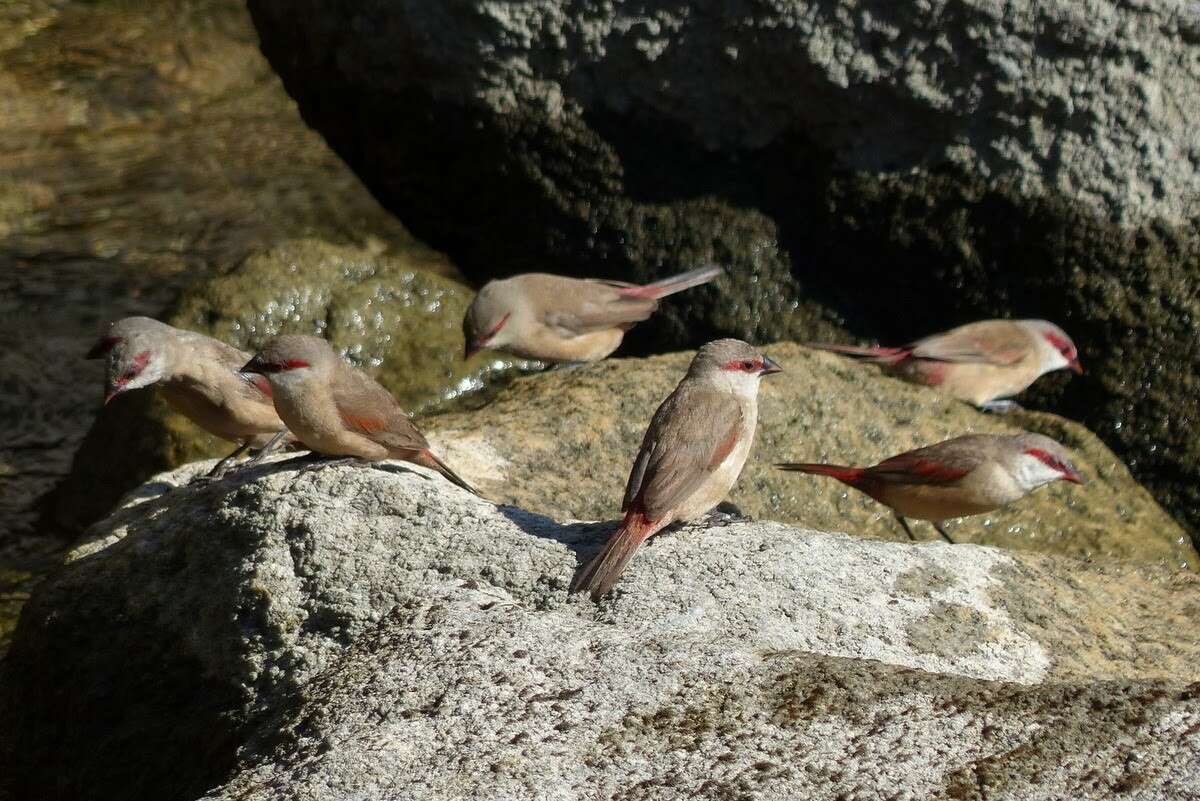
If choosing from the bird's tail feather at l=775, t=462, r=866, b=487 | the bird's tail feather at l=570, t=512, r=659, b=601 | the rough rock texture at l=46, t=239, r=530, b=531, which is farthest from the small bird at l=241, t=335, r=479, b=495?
the rough rock texture at l=46, t=239, r=530, b=531

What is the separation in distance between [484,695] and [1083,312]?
215 inches

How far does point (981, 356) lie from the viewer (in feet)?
25.9

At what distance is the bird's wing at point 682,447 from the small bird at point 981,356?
256cm

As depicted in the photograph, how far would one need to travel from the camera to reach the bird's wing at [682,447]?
475 centimetres

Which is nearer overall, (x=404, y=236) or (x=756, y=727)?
(x=756, y=727)

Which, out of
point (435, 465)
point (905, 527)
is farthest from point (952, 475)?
point (435, 465)

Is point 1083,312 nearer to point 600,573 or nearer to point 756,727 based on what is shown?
point 600,573

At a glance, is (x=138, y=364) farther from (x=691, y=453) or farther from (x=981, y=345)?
(x=981, y=345)

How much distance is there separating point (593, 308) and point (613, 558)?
4.42m

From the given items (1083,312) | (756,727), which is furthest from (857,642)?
(1083,312)

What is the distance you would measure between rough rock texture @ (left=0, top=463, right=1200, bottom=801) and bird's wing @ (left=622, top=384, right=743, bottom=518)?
16cm

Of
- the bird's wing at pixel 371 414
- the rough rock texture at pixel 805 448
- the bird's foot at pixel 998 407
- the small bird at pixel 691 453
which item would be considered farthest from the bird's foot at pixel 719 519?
the bird's foot at pixel 998 407

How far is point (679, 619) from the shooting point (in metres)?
4.15

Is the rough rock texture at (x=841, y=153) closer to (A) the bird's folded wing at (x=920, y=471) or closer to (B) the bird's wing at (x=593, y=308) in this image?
(B) the bird's wing at (x=593, y=308)
